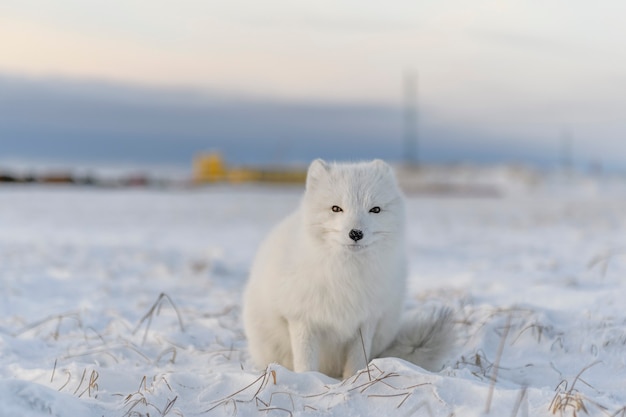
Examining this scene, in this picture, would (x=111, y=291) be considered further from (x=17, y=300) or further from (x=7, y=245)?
(x=7, y=245)

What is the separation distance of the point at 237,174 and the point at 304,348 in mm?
21810

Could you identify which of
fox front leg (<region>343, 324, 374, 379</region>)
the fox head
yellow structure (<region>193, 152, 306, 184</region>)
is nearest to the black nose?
the fox head

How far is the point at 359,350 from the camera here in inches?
144

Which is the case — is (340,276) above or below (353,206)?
below

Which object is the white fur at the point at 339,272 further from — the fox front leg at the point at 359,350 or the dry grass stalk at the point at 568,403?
the dry grass stalk at the point at 568,403

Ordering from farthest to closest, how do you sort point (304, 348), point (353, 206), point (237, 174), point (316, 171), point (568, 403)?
point (237, 174)
point (316, 171)
point (304, 348)
point (353, 206)
point (568, 403)

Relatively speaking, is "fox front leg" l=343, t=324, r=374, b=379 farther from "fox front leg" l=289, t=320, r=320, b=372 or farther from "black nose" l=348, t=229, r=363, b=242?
"black nose" l=348, t=229, r=363, b=242

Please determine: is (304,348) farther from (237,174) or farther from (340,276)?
(237,174)

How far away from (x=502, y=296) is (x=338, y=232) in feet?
9.29

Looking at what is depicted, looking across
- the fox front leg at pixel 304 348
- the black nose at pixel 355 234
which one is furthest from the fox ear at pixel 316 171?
the fox front leg at pixel 304 348

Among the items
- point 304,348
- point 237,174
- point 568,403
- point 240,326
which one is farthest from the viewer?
point 237,174

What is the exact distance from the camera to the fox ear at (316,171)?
146 inches

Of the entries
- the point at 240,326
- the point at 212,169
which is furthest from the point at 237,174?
the point at 240,326

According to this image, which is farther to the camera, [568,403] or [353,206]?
[353,206]
